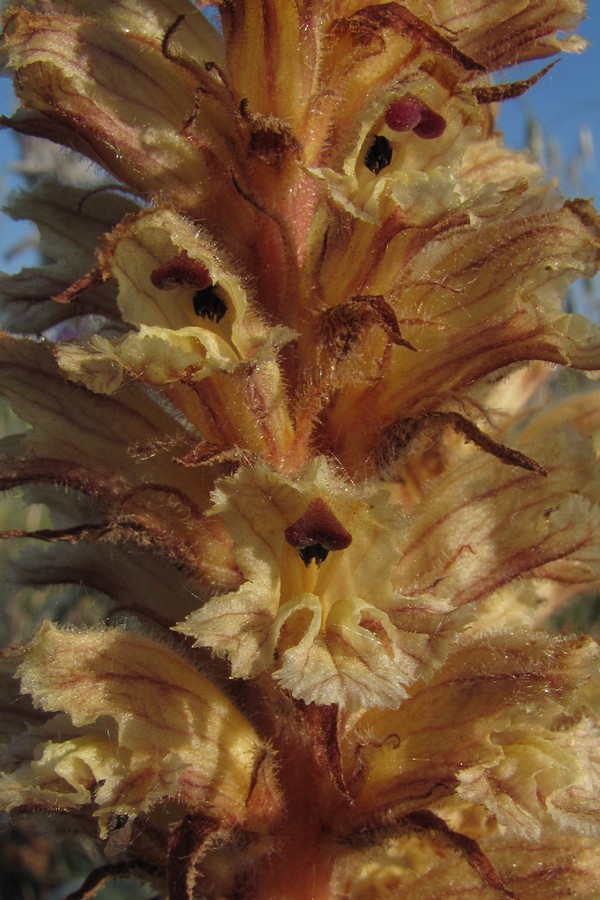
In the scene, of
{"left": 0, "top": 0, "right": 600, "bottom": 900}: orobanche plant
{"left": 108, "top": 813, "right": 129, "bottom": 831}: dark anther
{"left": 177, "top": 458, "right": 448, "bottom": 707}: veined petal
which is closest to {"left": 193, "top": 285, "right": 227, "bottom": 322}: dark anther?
{"left": 0, "top": 0, "right": 600, "bottom": 900}: orobanche plant

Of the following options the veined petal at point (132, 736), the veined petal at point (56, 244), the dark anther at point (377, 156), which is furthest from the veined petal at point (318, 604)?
the veined petal at point (56, 244)

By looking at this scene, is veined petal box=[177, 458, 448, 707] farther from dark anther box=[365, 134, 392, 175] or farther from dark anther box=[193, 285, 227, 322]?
dark anther box=[365, 134, 392, 175]

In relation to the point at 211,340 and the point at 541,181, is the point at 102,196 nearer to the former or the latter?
the point at 211,340

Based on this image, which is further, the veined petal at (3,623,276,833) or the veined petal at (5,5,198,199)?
the veined petal at (5,5,198,199)

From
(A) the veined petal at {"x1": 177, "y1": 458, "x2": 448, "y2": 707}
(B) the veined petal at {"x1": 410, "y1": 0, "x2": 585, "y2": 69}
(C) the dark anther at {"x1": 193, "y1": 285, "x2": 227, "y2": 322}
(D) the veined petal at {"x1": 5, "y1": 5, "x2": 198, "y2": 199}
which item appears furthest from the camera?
(B) the veined petal at {"x1": 410, "y1": 0, "x2": 585, "y2": 69}

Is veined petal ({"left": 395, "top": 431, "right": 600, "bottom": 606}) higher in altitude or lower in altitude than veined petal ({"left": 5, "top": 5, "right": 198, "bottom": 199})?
lower

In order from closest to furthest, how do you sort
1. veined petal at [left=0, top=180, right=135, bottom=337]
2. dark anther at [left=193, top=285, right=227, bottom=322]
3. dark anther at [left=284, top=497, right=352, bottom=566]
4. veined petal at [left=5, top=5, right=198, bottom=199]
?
dark anther at [left=284, top=497, right=352, bottom=566]
dark anther at [left=193, top=285, right=227, bottom=322]
veined petal at [left=5, top=5, right=198, bottom=199]
veined petal at [left=0, top=180, right=135, bottom=337]

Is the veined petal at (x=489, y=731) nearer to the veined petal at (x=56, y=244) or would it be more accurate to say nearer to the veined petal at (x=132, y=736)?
the veined petal at (x=132, y=736)

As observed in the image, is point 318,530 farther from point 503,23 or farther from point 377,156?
point 503,23
